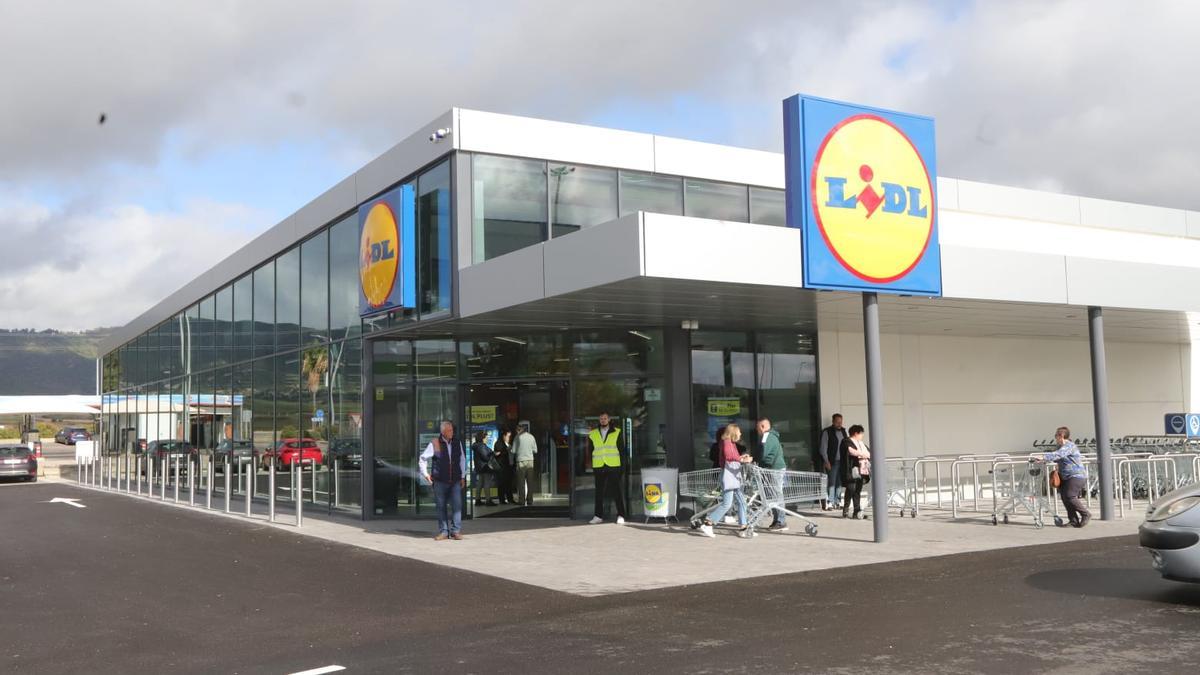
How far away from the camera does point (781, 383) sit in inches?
719

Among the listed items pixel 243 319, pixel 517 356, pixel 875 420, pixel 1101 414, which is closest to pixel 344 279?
pixel 517 356

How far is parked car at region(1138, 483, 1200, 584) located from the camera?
322 inches

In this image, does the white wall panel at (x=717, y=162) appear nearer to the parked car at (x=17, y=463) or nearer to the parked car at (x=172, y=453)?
the parked car at (x=172, y=453)

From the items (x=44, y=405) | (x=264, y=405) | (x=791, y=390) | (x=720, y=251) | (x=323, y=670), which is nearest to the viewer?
(x=323, y=670)

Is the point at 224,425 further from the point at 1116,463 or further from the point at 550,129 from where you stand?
the point at 1116,463

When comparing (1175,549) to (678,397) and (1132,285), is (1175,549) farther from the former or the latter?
(678,397)

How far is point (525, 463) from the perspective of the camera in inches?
724

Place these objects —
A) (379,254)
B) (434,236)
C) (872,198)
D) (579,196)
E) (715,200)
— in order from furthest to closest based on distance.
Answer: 1. (715,200)
2. (379,254)
3. (579,196)
4. (434,236)
5. (872,198)

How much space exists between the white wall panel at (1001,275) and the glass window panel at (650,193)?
5201 mm

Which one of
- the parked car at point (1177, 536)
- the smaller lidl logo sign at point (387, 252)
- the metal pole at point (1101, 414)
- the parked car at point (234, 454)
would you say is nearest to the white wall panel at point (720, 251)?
the parked car at point (1177, 536)

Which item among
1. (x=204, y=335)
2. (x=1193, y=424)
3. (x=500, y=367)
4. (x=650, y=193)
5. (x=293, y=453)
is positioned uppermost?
(x=650, y=193)

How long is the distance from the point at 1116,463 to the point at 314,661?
50.8 feet

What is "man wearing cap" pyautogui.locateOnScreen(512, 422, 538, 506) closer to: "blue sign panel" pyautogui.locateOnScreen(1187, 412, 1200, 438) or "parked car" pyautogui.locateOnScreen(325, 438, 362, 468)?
"parked car" pyautogui.locateOnScreen(325, 438, 362, 468)

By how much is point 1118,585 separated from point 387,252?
12024 mm
